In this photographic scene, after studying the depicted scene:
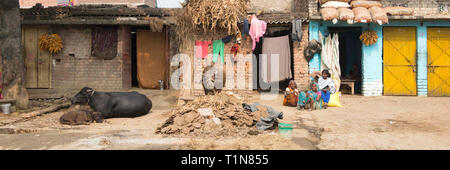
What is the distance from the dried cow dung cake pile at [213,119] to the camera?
5535 mm

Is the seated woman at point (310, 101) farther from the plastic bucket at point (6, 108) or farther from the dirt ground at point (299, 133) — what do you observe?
the plastic bucket at point (6, 108)

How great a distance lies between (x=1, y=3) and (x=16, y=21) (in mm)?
Answer: 564

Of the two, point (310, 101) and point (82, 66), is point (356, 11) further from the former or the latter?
point (82, 66)

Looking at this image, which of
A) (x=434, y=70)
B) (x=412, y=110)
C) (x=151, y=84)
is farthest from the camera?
(x=151, y=84)

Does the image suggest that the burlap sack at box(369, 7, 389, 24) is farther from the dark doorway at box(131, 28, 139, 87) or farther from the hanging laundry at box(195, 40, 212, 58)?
the dark doorway at box(131, 28, 139, 87)

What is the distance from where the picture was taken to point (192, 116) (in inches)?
231

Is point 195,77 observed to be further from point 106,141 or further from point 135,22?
point 106,141

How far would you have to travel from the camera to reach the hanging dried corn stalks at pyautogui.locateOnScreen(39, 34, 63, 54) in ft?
38.5

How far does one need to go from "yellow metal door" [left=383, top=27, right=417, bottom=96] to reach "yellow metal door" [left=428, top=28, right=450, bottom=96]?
0.53 metres

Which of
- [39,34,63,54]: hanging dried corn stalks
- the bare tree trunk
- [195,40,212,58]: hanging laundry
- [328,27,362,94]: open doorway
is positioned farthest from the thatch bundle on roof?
[328,27,362,94]: open doorway

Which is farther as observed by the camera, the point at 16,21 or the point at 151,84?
the point at 151,84

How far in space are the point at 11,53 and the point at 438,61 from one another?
1343 cm

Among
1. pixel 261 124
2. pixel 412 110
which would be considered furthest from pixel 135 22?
pixel 412 110

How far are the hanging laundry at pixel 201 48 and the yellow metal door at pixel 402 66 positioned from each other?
20.2 feet
